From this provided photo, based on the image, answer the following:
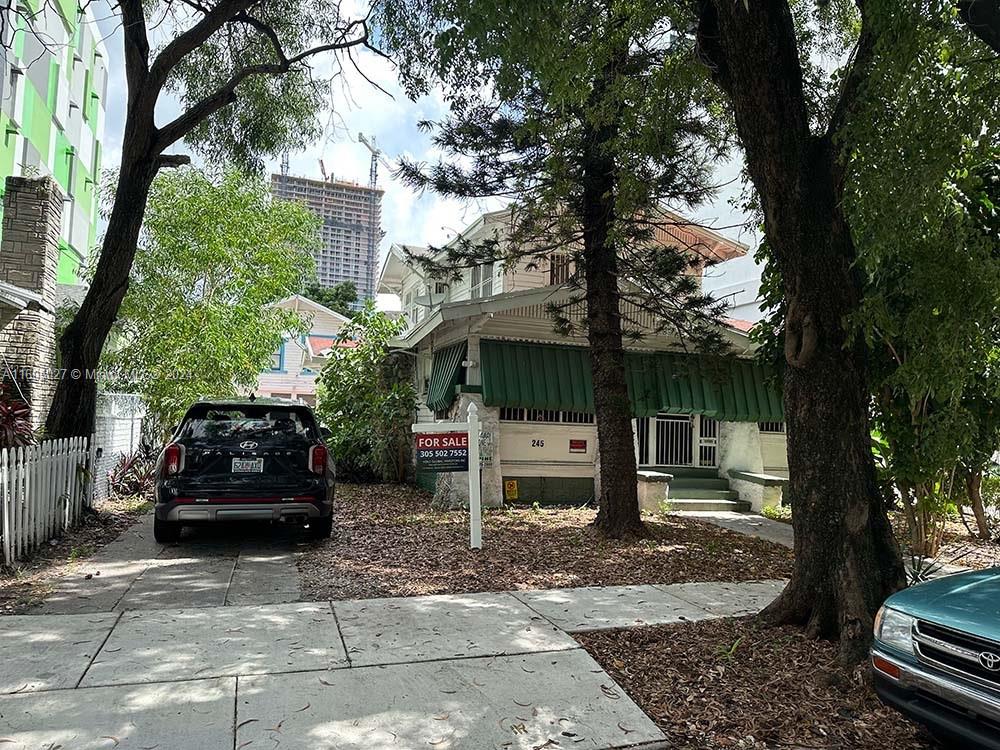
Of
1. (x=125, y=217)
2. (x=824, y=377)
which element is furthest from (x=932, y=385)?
(x=125, y=217)

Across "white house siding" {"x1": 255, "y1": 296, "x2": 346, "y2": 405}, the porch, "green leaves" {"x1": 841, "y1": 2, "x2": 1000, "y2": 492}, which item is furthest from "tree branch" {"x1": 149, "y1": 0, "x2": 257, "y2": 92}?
"white house siding" {"x1": 255, "y1": 296, "x2": 346, "y2": 405}

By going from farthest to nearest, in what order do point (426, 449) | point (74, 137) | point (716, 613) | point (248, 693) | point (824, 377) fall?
Answer: point (74, 137) → point (426, 449) → point (716, 613) → point (824, 377) → point (248, 693)

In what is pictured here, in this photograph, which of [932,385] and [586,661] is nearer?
[586,661]

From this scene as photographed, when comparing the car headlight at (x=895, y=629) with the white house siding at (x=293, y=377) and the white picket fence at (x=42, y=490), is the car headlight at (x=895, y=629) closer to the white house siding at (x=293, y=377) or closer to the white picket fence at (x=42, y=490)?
the white picket fence at (x=42, y=490)

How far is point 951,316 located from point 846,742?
11.5ft

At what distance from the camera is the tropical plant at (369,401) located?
590 inches

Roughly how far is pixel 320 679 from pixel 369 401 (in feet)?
38.6

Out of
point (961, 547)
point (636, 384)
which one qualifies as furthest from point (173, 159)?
point (961, 547)

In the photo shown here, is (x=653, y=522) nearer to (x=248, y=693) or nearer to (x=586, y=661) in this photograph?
(x=586, y=661)

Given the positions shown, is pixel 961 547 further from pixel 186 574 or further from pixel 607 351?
pixel 186 574

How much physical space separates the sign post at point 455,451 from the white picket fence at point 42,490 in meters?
4.05

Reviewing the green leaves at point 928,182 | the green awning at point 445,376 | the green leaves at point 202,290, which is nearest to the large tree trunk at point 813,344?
the green leaves at point 928,182

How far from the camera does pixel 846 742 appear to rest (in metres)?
3.79

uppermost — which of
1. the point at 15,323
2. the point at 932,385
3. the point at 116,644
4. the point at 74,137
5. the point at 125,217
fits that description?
the point at 74,137
